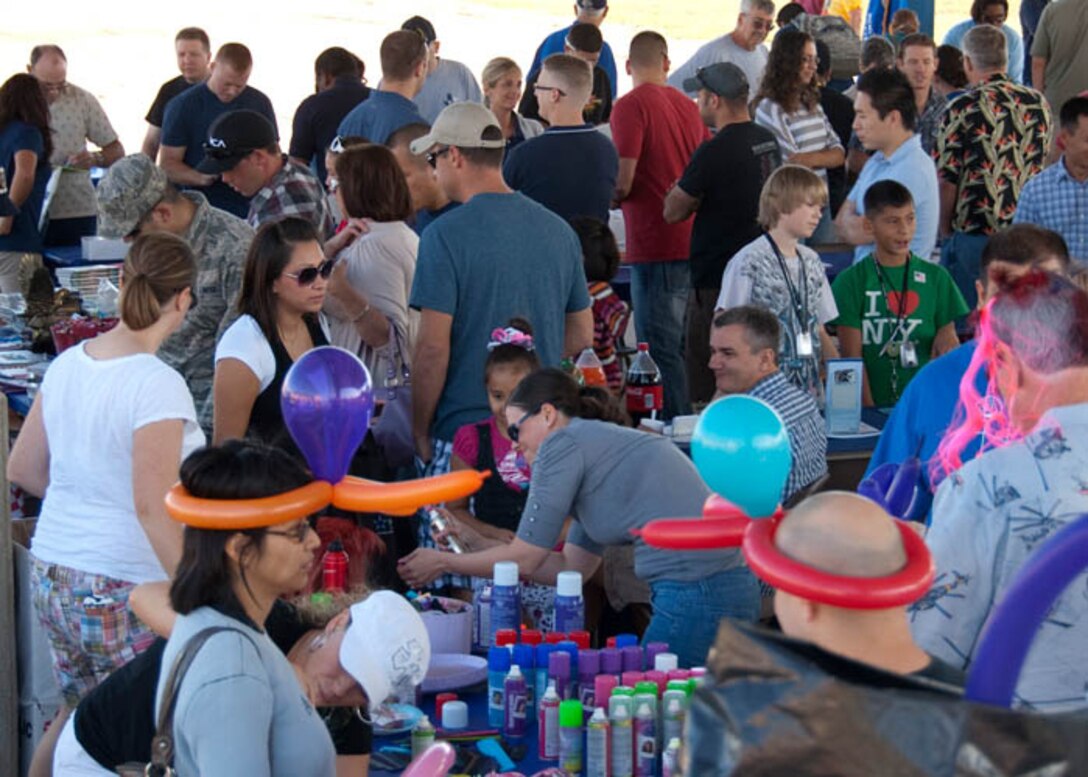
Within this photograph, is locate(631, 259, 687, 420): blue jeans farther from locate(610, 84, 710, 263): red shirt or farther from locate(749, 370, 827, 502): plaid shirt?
locate(749, 370, 827, 502): plaid shirt

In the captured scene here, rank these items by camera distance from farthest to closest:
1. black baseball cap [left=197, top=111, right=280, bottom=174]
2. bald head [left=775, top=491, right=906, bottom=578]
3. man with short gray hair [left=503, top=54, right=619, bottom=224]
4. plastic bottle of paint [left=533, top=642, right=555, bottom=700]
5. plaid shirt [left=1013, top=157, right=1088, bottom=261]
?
man with short gray hair [left=503, top=54, right=619, bottom=224] → plaid shirt [left=1013, top=157, right=1088, bottom=261] → black baseball cap [left=197, top=111, right=280, bottom=174] → plastic bottle of paint [left=533, top=642, right=555, bottom=700] → bald head [left=775, top=491, right=906, bottom=578]

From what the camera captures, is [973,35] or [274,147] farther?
[973,35]

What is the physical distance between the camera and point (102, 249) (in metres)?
7.89

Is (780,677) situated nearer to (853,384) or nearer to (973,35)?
(853,384)

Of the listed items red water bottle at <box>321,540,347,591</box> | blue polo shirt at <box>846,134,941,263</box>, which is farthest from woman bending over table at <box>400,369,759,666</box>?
blue polo shirt at <box>846,134,941,263</box>

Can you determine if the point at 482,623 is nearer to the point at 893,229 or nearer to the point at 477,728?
the point at 477,728

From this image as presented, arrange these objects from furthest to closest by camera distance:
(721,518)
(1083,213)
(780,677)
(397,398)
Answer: (1083,213), (397,398), (721,518), (780,677)

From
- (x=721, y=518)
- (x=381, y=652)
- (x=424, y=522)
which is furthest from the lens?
(x=424, y=522)

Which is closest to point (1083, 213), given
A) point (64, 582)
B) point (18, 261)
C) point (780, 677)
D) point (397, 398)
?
point (397, 398)

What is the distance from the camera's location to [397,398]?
5.52 metres

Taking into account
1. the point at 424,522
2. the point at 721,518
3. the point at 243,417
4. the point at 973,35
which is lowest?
the point at 424,522

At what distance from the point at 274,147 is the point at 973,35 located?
4.08m

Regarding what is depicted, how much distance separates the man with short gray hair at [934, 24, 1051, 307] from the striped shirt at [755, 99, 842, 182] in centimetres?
60

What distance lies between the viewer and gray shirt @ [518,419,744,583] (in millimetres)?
4133
